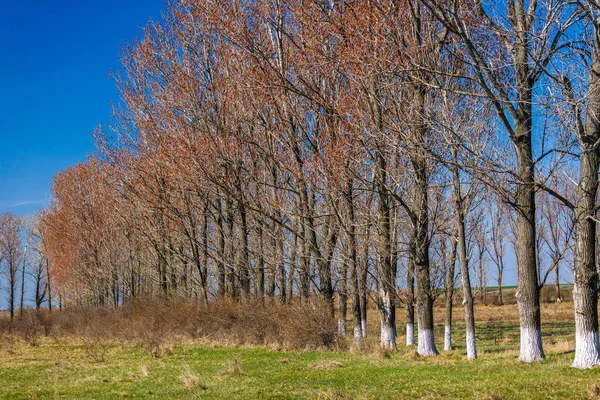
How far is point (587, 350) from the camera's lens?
36.6 ft

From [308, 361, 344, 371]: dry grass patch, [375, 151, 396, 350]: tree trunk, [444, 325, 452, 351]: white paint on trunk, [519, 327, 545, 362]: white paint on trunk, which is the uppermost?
[375, 151, 396, 350]: tree trunk

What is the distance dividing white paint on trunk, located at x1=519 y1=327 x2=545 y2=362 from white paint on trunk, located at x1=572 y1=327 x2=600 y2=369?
132cm

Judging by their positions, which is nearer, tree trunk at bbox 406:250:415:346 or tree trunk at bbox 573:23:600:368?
tree trunk at bbox 573:23:600:368

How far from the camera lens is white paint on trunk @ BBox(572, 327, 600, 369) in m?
11.0

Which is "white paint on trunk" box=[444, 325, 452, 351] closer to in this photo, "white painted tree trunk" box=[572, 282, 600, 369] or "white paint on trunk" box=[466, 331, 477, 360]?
"white paint on trunk" box=[466, 331, 477, 360]

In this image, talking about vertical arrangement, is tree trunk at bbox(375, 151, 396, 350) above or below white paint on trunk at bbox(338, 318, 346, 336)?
above

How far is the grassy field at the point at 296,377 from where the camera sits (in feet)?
29.7

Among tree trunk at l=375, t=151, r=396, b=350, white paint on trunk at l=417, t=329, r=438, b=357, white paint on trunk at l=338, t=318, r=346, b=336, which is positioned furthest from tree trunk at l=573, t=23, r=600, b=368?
white paint on trunk at l=338, t=318, r=346, b=336

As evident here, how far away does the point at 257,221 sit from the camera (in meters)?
23.9

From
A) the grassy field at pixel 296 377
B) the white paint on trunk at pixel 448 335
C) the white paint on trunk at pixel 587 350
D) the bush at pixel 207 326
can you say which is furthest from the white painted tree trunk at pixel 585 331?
the white paint on trunk at pixel 448 335

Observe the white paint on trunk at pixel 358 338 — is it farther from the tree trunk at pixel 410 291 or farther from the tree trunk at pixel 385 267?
the tree trunk at pixel 410 291

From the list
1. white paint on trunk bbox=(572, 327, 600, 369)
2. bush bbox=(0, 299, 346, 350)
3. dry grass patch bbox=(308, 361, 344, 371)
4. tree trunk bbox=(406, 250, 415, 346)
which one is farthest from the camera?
bush bbox=(0, 299, 346, 350)

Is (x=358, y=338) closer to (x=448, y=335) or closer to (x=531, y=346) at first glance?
(x=448, y=335)

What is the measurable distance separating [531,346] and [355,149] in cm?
668
